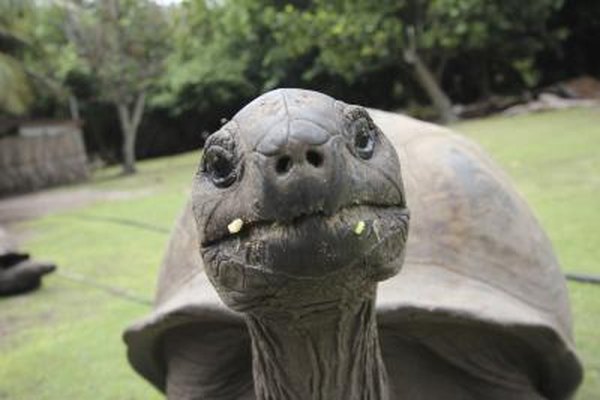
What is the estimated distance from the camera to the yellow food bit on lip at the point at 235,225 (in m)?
0.94

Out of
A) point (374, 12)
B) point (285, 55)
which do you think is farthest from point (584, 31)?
point (285, 55)

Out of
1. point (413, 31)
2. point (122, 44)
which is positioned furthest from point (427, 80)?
point (122, 44)

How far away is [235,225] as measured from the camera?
0.94 m

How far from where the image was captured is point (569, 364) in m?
1.55

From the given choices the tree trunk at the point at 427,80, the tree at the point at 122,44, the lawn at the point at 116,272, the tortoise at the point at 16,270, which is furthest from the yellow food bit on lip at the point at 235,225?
the tree trunk at the point at 427,80

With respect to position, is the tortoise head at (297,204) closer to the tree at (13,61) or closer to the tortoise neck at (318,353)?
the tortoise neck at (318,353)

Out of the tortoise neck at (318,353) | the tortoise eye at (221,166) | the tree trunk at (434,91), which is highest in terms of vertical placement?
the tortoise eye at (221,166)

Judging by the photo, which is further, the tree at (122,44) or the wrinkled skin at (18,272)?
the tree at (122,44)

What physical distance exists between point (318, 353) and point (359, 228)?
0.25 m

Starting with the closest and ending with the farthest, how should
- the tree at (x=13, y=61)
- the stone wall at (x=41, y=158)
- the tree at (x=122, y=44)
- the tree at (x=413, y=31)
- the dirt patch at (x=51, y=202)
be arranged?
the dirt patch at (x=51, y=202) → the tree at (x=13, y=61) → the tree at (x=122, y=44) → the stone wall at (x=41, y=158) → the tree at (x=413, y=31)

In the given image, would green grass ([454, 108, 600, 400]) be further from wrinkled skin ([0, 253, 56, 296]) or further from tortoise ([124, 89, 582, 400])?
wrinkled skin ([0, 253, 56, 296])

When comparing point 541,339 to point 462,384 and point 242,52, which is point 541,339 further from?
point 242,52

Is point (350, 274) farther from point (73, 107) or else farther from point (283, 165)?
point (73, 107)

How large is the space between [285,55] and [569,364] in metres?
12.7
